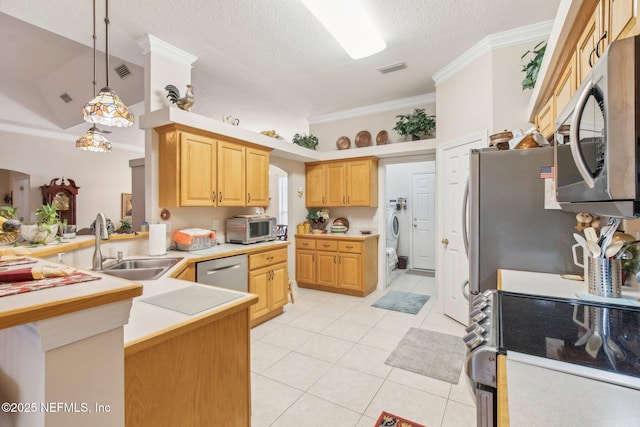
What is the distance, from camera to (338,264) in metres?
4.49

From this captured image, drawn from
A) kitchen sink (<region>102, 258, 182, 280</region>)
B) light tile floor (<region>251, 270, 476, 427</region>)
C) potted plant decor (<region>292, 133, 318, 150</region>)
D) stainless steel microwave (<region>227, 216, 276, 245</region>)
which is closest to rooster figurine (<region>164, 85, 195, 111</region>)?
stainless steel microwave (<region>227, 216, 276, 245</region>)

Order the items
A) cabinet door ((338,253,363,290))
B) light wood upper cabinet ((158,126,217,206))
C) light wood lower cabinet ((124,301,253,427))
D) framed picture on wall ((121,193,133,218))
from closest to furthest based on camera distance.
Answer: light wood lower cabinet ((124,301,253,427)) < light wood upper cabinet ((158,126,217,206)) < cabinet door ((338,253,363,290)) < framed picture on wall ((121,193,133,218))

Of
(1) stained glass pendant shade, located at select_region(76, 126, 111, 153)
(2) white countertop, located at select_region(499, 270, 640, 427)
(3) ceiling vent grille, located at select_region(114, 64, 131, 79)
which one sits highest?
(3) ceiling vent grille, located at select_region(114, 64, 131, 79)

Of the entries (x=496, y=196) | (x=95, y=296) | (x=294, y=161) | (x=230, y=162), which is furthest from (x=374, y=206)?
(x=95, y=296)

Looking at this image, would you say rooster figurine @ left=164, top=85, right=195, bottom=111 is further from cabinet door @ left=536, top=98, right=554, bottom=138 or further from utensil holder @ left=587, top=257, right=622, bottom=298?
utensil holder @ left=587, top=257, right=622, bottom=298

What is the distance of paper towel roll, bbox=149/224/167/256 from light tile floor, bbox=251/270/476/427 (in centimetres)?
129

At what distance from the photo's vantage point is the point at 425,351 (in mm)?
2725

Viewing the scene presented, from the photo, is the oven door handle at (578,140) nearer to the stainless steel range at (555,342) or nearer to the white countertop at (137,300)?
the stainless steel range at (555,342)

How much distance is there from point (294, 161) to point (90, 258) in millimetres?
3231

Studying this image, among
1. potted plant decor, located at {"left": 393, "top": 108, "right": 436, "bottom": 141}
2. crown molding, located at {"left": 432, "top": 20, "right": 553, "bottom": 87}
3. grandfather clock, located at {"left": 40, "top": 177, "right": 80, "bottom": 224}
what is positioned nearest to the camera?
crown molding, located at {"left": 432, "top": 20, "right": 553, "bottom": 87}

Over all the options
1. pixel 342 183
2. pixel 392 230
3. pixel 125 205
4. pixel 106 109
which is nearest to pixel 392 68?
pixel 342 183

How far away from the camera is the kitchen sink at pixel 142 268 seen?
2.07 meters

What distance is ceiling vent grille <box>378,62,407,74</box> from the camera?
332 cm

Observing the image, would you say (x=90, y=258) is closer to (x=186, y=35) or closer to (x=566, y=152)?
(x=186, y=35)
